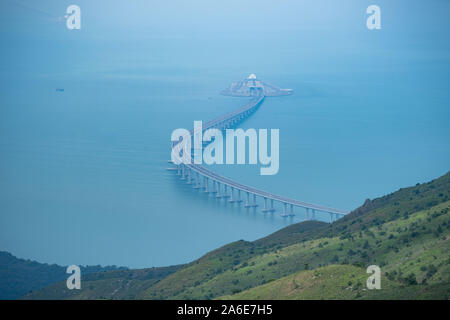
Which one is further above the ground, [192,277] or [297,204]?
[297,204]

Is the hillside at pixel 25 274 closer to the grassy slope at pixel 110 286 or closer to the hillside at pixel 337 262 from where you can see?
the grassy slope at pixel 110 286

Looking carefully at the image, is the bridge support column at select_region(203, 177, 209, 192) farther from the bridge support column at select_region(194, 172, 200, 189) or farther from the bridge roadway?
the bridge support column at select_region(194, 172, 200, 189)

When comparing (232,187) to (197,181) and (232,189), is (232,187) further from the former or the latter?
(197,181)

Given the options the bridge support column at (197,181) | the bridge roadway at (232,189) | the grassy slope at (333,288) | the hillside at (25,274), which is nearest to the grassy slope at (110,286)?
the hillside at (25,274)

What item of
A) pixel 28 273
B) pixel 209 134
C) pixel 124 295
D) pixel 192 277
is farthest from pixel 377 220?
pixel 209 134

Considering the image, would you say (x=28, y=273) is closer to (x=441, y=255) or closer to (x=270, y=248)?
(x=270, y=248)
